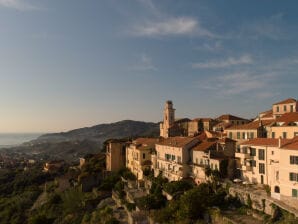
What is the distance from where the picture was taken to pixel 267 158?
35.0 m

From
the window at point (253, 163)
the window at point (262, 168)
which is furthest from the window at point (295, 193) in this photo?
the window at point (253, 163)

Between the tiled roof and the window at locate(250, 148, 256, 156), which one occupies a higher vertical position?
the tiled roof

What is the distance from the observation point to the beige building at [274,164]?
29.4 m

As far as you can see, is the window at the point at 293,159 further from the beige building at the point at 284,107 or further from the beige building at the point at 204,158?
the beige building at the point at 284,107

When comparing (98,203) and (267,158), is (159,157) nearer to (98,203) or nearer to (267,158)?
Result: (98,203)

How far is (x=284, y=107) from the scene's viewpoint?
53531 mm

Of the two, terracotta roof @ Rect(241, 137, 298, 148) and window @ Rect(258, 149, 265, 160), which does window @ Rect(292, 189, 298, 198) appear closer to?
terracotta roof @ Rect(241, 137, 298, 148)

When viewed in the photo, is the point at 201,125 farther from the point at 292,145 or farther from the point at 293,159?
the point at 293,159

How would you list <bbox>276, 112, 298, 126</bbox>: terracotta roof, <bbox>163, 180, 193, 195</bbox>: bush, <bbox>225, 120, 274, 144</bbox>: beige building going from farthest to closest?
1. <bbox>225, 120, 274, 144</bbox>: beige building
2. <bbox>276, 112, 298, 126</bbox>: terracotta roof
3. <bbox>163, 180, 193, 195</bbox>: bush

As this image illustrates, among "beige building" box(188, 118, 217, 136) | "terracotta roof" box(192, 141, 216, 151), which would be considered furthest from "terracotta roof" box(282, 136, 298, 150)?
"beige building" box(188, 118, 217, 136)

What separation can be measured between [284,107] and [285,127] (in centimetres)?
1274

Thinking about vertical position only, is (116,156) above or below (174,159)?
below

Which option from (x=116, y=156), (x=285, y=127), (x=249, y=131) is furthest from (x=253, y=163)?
(x=116, y=156)

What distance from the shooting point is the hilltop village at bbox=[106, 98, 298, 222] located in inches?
1186
